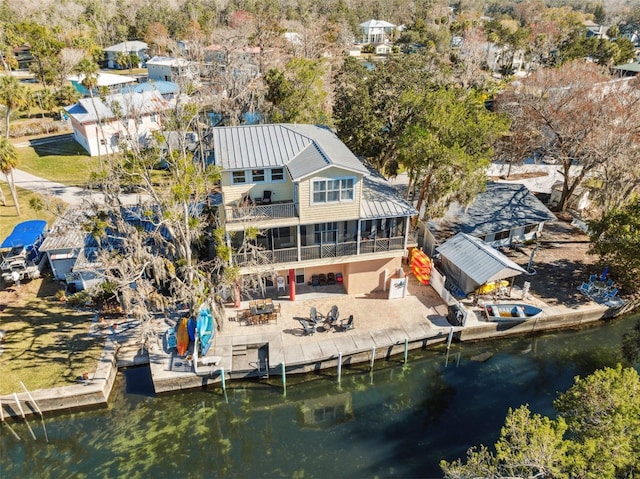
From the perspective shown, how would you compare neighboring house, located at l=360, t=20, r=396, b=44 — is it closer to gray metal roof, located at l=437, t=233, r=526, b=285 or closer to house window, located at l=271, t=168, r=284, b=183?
gray metal roof, located at l=437, t=233, r=526, b=285

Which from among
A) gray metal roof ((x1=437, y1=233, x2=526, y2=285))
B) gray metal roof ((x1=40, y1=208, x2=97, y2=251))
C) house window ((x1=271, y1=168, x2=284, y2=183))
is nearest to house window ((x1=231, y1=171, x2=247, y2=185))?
house window ((x1=271, y1=168, x2=284, y2=183))

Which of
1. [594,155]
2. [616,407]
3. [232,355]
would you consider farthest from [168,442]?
[594,155]

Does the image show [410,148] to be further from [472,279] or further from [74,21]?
[74,21]

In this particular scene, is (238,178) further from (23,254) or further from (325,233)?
(23,254)

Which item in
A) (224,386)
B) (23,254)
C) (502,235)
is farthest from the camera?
(502,235)

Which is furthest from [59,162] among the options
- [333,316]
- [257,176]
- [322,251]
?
[333,316]

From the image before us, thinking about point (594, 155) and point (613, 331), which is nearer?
point (613, 331)

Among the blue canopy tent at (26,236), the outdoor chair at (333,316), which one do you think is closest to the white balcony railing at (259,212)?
the outdoor chair at (333,316)
